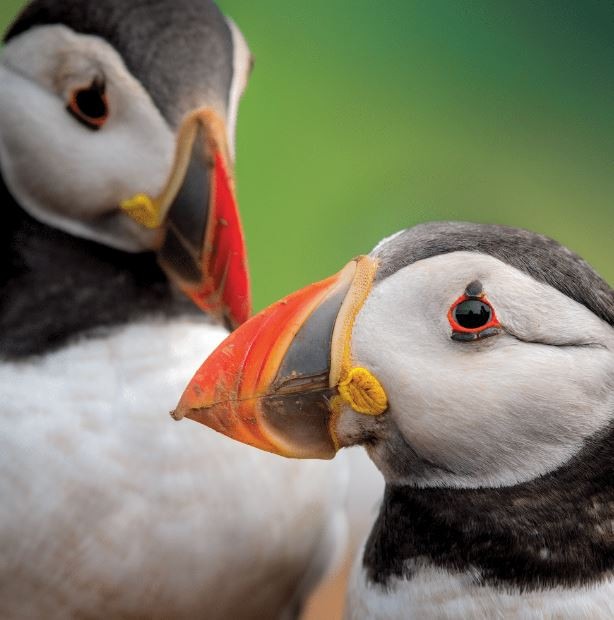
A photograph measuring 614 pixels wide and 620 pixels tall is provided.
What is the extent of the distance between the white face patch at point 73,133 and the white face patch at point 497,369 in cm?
41

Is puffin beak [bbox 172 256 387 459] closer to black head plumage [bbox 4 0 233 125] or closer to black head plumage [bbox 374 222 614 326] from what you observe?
black head plumage [bbox 374 222 614 326]

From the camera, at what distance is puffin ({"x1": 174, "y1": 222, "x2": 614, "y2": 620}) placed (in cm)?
75

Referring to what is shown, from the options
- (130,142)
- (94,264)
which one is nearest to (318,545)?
(94,264)

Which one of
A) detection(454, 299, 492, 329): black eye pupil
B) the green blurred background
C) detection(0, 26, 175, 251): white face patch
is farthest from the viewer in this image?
the green blurred background

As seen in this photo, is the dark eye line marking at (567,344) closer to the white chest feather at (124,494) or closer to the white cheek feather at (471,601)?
the white cheek feather at (471,601)

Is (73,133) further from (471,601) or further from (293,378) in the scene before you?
(471,601)

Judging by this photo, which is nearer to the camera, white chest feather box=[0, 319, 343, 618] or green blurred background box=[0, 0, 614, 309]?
white chest feather box=[0, 319, 343, 618]

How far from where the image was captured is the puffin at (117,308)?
1035mm

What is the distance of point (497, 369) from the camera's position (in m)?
0.75

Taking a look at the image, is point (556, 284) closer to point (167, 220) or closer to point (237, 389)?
point (237, 389)

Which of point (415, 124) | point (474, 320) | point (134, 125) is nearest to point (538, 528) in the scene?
point (474, 320)

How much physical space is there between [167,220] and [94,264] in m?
0.12

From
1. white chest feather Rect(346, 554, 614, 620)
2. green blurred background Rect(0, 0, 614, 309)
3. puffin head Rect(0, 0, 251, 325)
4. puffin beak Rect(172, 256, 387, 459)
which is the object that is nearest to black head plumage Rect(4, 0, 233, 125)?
puffin head Rect(0, 0, 251, 325)

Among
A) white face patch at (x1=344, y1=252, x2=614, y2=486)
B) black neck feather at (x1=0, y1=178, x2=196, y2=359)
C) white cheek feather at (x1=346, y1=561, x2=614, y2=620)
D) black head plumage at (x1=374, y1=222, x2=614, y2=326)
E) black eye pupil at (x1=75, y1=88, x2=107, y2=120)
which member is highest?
black head plumage at (x1=374, y1=222, x2=614, y2=326)
